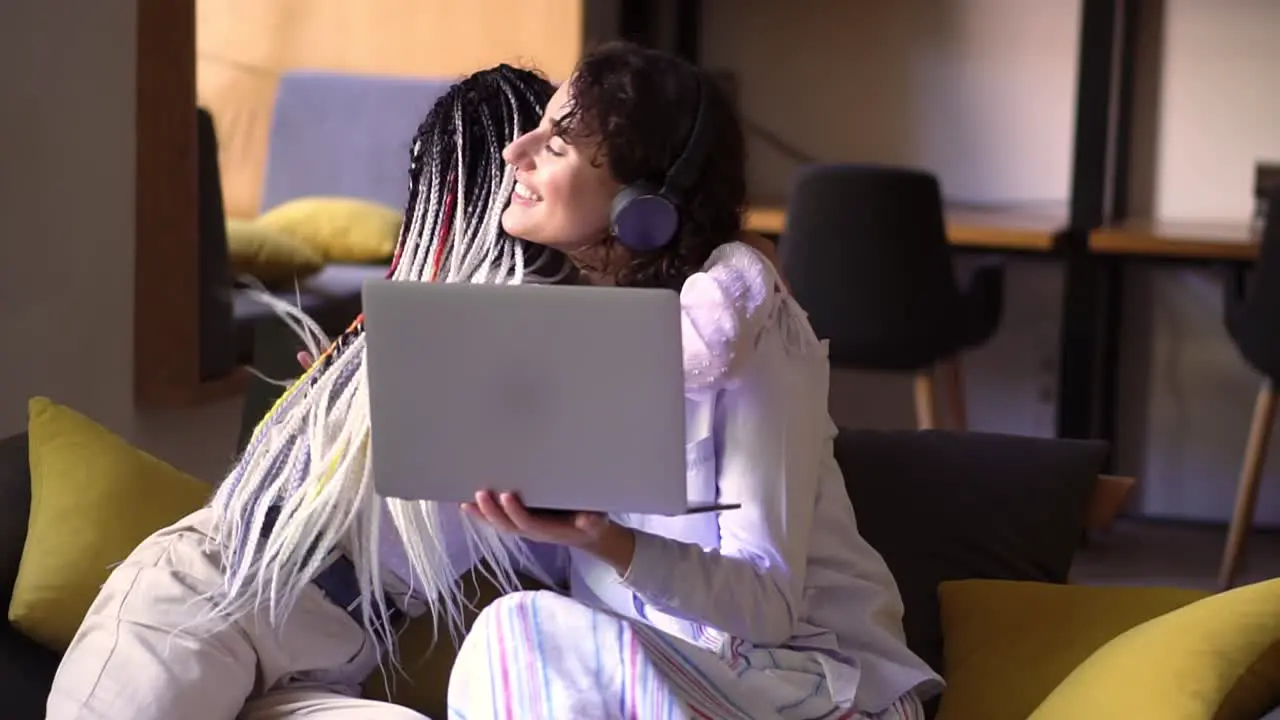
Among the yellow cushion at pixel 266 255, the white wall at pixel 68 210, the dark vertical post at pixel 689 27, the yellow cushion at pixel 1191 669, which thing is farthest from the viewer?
the dark vertical post at pixel 689 27

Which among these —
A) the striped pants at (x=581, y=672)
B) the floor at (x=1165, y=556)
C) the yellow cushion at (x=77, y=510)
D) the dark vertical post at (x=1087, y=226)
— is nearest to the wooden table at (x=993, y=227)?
the dark vertical post at (x=1087, y=226)

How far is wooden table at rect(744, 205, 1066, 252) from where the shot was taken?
11.5ft

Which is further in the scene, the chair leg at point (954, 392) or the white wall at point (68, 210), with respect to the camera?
the chair leg at point (954, 392)

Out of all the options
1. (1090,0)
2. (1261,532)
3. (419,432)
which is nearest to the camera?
(419,432)

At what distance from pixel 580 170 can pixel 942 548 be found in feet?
2.12

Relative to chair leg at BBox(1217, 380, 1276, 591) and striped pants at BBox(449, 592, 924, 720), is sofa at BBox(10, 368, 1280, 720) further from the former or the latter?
chair leg at BBox(1217, 380, 1276, 591)

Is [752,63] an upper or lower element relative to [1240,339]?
upper

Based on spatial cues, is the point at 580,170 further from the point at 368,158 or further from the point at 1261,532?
the point at 1261,532

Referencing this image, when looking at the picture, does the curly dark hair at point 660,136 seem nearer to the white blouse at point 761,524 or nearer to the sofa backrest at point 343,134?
the white blouse at point 761,524

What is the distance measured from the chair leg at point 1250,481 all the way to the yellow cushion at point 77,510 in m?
2.26

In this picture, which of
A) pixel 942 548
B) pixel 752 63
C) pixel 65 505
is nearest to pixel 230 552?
pixel 65 505

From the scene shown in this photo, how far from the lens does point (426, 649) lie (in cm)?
175

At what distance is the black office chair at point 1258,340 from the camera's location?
3.19 m

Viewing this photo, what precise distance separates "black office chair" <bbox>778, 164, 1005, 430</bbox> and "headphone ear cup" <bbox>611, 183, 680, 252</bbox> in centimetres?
184
